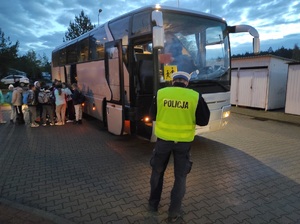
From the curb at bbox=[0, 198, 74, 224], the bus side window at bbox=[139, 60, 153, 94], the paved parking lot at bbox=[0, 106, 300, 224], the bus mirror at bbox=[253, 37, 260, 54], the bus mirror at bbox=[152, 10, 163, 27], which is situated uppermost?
the bus mirror at bbox=[152, 10, 163, 27]

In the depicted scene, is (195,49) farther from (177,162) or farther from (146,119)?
(177,162)

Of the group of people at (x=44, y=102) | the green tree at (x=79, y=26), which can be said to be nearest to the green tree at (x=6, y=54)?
the green tree at (x=79, y=26)

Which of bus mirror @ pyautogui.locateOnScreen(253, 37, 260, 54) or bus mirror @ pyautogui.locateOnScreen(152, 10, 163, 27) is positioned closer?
bus mirror @ pyautogui.locateOnScreen(152, 10, 163, 27)

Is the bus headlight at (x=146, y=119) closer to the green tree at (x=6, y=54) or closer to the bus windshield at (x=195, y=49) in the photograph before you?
the bus windshield at (x=195, y=49)

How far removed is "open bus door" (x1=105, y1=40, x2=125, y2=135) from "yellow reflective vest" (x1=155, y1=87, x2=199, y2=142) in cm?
353

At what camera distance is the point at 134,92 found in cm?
678

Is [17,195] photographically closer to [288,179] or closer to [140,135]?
[140,135]

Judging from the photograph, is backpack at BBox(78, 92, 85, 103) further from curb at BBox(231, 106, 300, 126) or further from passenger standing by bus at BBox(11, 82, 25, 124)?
curb at BBox(231, 106, 300, 126)

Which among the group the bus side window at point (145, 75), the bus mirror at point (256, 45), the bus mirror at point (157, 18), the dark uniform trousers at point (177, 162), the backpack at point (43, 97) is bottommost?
the dark uniform trousers at point (177, 162)

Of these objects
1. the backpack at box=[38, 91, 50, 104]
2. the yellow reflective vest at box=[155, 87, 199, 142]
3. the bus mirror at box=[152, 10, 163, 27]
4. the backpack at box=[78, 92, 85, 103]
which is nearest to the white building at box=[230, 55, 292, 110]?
the backpack at box=[78, 92, 85, 103]

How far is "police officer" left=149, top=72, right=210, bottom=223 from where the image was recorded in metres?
3.39

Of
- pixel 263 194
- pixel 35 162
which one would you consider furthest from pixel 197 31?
pixel 35 162

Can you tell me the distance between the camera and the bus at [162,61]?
596 cm

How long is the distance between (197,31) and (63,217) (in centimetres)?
517
